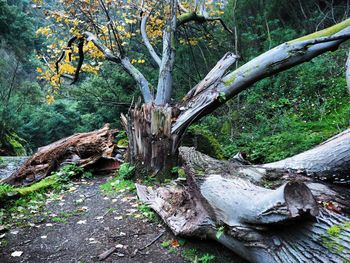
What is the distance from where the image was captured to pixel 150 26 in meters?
10.3

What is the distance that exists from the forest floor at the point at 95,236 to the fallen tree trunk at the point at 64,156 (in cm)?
209

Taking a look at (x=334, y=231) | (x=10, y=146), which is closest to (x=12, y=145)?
(x=10, y=146)

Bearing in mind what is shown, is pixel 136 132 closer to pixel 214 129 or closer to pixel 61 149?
pixel 61 149

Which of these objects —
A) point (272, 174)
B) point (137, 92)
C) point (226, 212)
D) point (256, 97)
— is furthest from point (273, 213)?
point (137, 92)

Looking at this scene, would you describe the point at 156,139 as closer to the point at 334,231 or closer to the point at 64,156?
the point at 64,156

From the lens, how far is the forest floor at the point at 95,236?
11.4 ft

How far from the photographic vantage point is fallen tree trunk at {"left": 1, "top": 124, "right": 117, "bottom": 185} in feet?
24.1

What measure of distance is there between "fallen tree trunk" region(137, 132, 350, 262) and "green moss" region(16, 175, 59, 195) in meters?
2.64

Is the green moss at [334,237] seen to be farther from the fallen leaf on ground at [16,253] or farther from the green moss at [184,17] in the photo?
the green moss at [184,17]

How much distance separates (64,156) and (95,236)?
426 centimetres

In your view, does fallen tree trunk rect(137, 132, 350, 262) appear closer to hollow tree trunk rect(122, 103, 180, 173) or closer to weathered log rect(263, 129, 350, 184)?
weathered log rect(263, 129, 350, 184)

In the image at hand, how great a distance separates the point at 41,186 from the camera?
6.13 m

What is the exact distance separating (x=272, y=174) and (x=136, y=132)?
3521mm

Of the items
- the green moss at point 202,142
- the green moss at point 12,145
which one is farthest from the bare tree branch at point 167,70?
the green moss at point 12,145
